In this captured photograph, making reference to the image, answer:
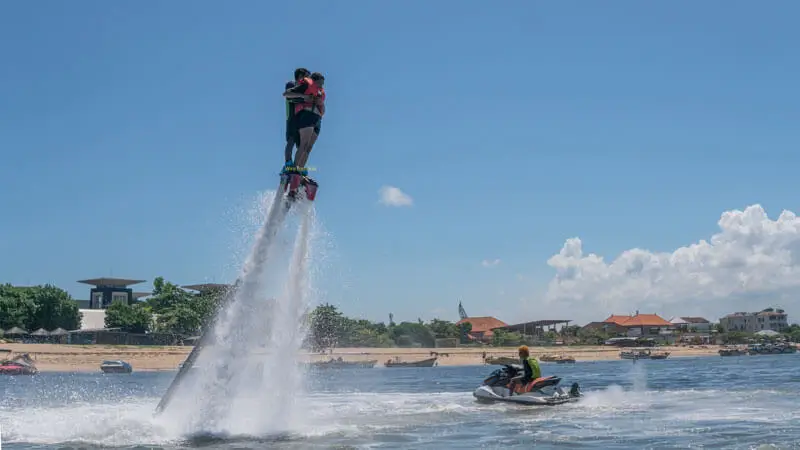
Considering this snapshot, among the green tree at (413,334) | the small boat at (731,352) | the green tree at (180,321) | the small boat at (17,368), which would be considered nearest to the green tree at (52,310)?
the green tree at (180,321)

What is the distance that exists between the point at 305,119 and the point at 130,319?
89.5 meters

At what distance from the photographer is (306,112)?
20.7 metres

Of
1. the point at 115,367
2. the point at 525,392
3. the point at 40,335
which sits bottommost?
the point at 525,392

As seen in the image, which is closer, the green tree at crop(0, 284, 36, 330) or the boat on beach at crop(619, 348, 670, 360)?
the green tree at crop(0, 284, 36, 330)

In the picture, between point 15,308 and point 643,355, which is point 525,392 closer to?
point 15,308

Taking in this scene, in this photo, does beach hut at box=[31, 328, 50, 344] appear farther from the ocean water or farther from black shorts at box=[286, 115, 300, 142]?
black shorts at box=[286, 115, 300, 142]

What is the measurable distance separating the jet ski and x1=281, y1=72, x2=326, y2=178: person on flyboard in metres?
15.4

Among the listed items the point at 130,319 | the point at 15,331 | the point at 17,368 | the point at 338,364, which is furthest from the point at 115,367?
the point at 130,319

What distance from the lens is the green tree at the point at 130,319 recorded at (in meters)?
103

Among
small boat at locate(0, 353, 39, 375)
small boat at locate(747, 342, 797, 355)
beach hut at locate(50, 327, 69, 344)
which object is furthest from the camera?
small boat at locate(747, 342, 797, 355)

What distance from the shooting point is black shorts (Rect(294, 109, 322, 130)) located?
20.7 metres

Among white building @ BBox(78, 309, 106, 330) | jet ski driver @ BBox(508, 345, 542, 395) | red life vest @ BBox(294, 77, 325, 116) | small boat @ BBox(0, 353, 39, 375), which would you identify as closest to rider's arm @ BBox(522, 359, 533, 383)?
jet ski driver @ BBox(508, 345, 542, 395)

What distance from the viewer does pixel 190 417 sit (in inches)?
833

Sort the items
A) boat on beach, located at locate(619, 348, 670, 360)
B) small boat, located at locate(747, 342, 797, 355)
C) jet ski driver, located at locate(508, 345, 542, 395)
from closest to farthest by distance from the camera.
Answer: jet ski driver, located at locate(508, 345, 542, 395) → boat on beach, located at locate(619, 348, 670, 360) → small boat, located at locate(747, 342, 797, 355)
